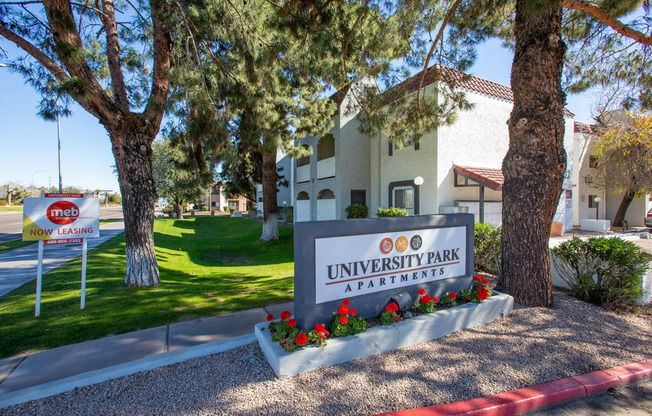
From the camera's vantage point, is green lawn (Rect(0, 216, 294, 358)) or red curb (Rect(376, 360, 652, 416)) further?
green lawn (Rect(0, 216, 294, 358))

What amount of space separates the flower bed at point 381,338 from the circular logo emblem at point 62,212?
3.62 m

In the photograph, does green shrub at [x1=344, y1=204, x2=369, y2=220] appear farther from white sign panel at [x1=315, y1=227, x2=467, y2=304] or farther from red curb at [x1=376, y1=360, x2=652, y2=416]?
red curb at [x1=376, y1=360, x2=652, y2=416]

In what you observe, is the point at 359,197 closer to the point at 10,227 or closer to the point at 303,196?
the point at 303,196

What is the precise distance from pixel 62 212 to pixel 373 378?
5.21 m

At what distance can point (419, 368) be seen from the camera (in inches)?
122

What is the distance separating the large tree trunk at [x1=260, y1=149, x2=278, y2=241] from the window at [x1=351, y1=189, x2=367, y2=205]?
4807mm

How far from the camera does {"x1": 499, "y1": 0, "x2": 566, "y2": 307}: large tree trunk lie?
15.2 ft

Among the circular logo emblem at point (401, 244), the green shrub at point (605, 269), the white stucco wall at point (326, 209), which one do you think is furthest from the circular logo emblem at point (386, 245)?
the white stucco wall at point (326, 209)

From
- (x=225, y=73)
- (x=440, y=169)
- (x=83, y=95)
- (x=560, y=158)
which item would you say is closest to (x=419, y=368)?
(x=560, y=158)

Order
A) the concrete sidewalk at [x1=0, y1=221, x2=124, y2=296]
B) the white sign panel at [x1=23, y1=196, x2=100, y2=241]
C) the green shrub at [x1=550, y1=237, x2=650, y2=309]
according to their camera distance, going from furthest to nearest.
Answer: the concrete sidewalk at [x1=0, y1=221, x2=124, y2=296]
the green shrub at [x1=550, y1=237, x2=650, y2=309]
the white sign panel at [x1=23, y1=196, x2=100, y2=241]

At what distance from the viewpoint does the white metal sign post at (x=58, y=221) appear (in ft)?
14.3

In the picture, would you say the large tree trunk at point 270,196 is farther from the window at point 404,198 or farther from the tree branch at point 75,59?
the tree branch at point 75,59

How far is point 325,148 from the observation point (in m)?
19.4

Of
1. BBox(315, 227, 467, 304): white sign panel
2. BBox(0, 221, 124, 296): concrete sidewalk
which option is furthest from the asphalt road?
BBox(315, 227, 467, 304): white sign panel
